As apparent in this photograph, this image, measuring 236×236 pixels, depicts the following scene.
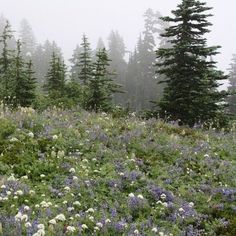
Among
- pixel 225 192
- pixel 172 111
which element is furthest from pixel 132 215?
pixel 172 111

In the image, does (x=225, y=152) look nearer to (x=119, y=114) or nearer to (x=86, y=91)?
(x=119, y=114)

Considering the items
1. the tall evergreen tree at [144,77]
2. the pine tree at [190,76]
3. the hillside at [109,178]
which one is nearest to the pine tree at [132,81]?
the tall evergreen tree at [144,77]

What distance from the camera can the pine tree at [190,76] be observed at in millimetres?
19828

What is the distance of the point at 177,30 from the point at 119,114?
731 cm

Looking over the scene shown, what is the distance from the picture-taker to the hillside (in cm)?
769

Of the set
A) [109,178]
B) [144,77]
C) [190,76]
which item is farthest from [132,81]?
[109,178]

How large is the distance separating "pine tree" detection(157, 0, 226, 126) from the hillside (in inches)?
246

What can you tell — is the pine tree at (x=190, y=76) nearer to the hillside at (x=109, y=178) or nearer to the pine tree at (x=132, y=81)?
the hillside at (x=109, y=178)

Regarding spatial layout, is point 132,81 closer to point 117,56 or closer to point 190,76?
point 117,56

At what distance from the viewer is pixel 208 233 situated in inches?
318

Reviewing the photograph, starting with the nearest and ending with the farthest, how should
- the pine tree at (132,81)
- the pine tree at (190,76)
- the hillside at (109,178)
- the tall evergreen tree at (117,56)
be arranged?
the hillside at (109,178) < the pine tree at (190,76) < the pine tree at (132,81) < the tall evergreen tree at (117,56)

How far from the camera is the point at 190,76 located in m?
20.8

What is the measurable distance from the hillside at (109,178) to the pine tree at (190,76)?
624 centimetres

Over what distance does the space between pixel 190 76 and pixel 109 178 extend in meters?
12.3
